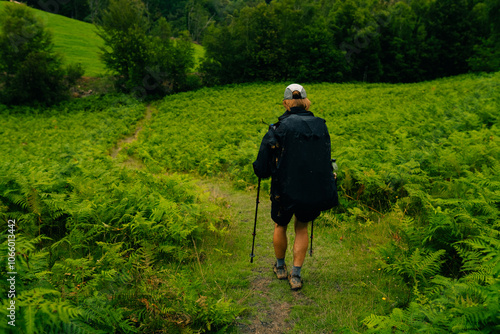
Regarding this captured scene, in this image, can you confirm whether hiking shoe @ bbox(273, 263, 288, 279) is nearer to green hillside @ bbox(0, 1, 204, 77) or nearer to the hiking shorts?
the hiking shorts

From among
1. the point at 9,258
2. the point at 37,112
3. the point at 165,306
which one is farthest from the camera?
the point at 37,112

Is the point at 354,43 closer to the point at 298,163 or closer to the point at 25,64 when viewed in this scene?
the point at 25,64

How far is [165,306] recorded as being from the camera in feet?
11.0

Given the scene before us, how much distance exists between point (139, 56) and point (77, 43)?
76.3 ft

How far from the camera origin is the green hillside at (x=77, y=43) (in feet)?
149

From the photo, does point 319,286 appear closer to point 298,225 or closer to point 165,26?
point 298,225

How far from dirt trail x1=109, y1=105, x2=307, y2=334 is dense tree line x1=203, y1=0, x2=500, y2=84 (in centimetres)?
3735

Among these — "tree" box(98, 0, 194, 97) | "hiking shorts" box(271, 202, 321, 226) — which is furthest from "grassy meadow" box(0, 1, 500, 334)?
"tree" box(98, 0, 194, 97)

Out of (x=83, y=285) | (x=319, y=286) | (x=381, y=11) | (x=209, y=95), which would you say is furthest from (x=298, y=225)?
(x=381, y=11)

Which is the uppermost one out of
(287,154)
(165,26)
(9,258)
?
(165,26)

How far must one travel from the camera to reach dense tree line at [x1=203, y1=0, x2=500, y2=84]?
4334cm

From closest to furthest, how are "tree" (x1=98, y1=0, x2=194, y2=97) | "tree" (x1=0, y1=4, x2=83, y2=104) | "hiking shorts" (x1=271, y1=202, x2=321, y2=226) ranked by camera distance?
"hiking shorts" (x1=271, y1=202, x2=321, y2=226) < "tree" (x1=0, y1=4, x2=83, y2=104) < "tree" (x1=98, y1=0, x2=194, y2=97)

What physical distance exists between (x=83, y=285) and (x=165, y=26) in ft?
148

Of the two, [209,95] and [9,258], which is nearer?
[9,258]
